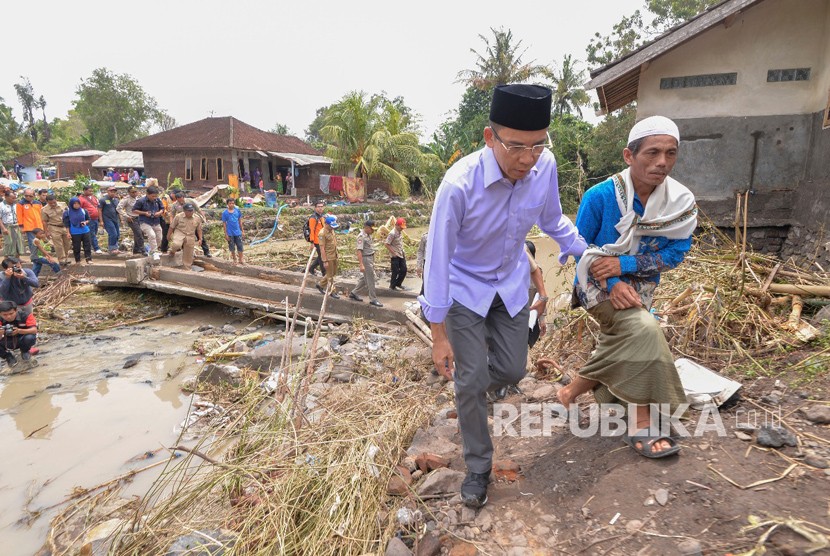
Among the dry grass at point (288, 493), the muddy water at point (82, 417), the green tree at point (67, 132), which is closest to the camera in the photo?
the dry grass at point (288, 493)

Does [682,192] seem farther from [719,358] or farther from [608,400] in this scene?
[719,358]

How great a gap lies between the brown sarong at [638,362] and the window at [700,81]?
612cm

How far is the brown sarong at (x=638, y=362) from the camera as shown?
2.14m

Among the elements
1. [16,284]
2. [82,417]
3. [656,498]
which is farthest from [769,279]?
[16,284]

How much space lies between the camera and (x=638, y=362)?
2.15 metres

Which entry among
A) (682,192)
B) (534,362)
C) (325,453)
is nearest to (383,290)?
(534,362)

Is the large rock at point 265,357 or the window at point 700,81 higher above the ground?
the window at point 700,81

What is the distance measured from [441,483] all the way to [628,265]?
4.63 feet

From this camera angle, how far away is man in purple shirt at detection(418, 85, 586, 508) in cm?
198

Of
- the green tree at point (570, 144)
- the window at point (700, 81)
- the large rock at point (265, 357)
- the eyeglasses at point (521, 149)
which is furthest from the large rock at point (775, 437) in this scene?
the green tree at point (570, 144)

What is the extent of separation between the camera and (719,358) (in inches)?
129

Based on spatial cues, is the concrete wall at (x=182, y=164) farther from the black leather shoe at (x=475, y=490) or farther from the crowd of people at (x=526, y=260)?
the black leather shoe at (x=475, y=490)

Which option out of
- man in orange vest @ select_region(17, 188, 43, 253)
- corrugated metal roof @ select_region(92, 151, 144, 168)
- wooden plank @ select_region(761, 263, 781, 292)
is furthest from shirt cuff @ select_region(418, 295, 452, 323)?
corrugated metal roof @ select_region(92, 151, 144, 168)

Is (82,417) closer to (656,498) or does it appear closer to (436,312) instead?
(436,312)
